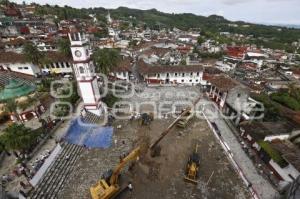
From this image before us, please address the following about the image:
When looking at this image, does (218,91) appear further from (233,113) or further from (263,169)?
(263,169)

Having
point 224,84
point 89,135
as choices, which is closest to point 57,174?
point 89,135

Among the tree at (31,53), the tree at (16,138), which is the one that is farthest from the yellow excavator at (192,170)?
the tree at (31,53)

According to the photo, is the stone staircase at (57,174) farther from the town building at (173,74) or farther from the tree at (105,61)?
the town building at (173,74)

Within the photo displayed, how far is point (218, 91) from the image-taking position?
3859 cm

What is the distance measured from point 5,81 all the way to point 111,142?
25.2 metres

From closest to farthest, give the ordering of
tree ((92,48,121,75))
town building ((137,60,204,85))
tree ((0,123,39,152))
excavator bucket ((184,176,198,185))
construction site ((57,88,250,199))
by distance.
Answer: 1. tree ((0,123,39,152))
2. construction site ((57,88,250,199))
3. excavator bucket ((184,176,198,185))
4. tree ((92,48,121,75))
5. town building ((137,60,204,85))

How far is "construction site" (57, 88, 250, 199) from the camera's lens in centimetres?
1912

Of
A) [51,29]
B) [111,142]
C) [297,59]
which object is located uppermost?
[51,29]

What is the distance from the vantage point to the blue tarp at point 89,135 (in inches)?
963

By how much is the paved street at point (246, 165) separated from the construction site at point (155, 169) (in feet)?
9.03

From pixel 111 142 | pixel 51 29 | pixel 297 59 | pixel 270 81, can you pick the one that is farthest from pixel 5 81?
pixel 297 59

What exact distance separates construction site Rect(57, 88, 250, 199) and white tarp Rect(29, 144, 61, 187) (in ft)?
8.36

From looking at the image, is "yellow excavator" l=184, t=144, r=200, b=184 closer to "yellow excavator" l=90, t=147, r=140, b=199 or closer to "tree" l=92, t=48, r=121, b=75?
"yellow excavator" l=90, t=147, r=140, b=199

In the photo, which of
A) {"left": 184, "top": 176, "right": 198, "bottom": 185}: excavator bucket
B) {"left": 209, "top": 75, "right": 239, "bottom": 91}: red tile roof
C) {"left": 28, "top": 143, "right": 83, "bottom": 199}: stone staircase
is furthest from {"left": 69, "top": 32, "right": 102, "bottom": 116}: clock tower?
{"left": 209, "top": 75, "right": 239, "bottom": 91}: red tile roof
